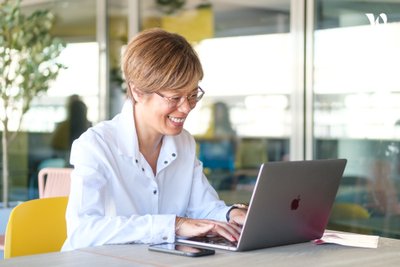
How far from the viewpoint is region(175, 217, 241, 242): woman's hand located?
2.58m

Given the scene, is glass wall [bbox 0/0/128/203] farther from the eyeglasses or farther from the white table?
the white table

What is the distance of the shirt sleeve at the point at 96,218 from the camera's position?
8.60 feet

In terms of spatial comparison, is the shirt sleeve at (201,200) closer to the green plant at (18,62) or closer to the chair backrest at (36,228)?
the chair backrest at (36,228)

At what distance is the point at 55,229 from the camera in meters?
3.03

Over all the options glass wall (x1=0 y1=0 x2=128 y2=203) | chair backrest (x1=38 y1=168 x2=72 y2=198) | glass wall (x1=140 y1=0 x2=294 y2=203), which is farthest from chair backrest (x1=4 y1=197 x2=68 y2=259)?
glass wall (x1=0 y1=0 x2=128 y2=203)

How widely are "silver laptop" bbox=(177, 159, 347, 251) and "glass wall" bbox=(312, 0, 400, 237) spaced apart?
7.73 ft

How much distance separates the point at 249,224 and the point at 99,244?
0.53 m

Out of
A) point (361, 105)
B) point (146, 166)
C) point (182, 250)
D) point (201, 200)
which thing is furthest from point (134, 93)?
point (361, 105)

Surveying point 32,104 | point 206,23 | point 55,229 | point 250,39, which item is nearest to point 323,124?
point 250,39

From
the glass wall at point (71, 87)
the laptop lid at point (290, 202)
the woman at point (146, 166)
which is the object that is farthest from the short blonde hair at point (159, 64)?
the glass wall at point (71, 87)

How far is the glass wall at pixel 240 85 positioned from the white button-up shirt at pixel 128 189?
2.46m

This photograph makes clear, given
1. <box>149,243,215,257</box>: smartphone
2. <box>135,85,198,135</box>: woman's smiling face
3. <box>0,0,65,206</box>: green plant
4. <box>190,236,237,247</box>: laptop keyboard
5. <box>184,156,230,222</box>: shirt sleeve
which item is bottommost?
<box>149,243,215,257</box>: smartphone

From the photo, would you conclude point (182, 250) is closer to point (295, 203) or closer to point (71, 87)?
point (295, 203)

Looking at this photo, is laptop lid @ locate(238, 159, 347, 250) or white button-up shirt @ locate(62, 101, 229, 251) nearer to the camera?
laptop lid @ locate(238, 159, 347, 250)
